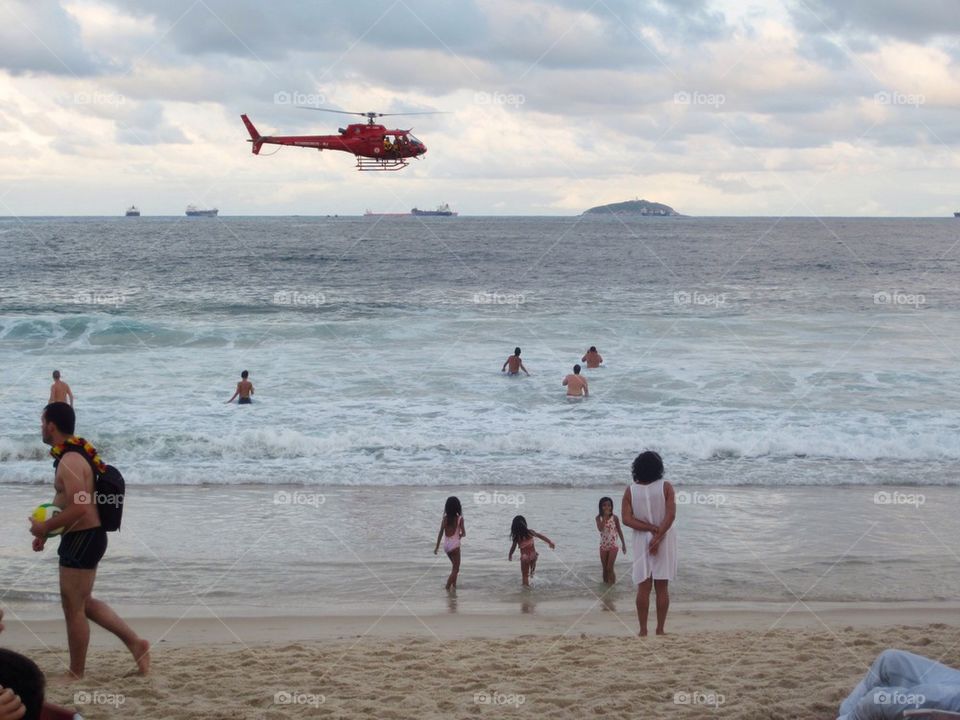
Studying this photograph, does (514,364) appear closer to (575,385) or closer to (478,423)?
(575,385)

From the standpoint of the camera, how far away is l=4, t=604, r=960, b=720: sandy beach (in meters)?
5.73

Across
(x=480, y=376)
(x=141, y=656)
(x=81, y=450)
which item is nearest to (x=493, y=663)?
(x=141, y=656)

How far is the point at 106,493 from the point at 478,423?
12630mm

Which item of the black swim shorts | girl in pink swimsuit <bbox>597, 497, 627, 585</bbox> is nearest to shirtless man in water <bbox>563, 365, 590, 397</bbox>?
girl in pink swimsuit <bbox>597, 497, 627, 585</bbox>

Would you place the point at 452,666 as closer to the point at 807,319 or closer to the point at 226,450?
the point at 226,450

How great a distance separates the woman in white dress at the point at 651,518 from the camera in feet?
23.6

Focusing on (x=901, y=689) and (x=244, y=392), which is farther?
(x=244, y=392)

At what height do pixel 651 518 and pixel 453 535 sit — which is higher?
pixel 651 518

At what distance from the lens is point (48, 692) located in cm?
598

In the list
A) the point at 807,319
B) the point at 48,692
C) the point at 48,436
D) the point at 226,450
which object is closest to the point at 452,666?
the point at 48,692

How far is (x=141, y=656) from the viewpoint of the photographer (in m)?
6.29

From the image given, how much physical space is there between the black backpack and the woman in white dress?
11.5 ft

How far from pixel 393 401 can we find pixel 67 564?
1408 cm

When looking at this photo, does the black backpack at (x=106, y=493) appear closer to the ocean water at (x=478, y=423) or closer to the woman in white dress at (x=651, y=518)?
the woman in white dress at (x=651, y=518)
